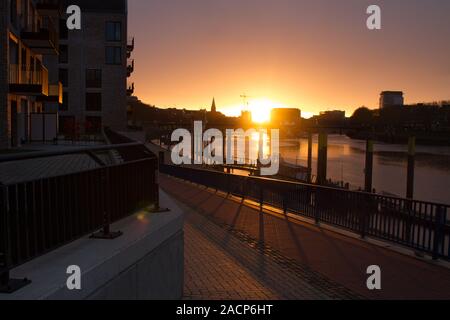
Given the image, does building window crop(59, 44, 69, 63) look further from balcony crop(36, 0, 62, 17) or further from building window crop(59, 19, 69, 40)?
balcony crop(36, 0, 62, 17)

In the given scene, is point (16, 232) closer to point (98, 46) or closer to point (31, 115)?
point (31, 115)

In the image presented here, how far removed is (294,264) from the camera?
811cm

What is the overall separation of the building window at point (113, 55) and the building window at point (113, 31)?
117 cm

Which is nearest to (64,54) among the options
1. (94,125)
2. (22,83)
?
(94,125)

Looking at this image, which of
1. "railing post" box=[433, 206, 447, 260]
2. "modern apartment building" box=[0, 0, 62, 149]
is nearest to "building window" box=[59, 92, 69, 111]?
"modern apartment building" box=[0, 0, 62, 149]

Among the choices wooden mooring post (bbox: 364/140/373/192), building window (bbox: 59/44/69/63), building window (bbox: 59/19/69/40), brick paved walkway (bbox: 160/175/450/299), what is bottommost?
wooden mooring post (bbox: 364/140/373/192)

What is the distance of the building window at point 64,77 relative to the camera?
170 feet

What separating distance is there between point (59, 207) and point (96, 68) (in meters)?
51.9

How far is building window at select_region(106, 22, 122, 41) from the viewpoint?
5288cm

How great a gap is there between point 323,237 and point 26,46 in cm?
2468

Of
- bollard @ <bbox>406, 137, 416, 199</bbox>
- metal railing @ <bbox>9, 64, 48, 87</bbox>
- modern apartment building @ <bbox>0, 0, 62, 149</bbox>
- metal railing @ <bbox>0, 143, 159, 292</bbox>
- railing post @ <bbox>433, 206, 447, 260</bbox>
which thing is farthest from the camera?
bollard @ <bbox>406, 137, 416, 199</bbox>

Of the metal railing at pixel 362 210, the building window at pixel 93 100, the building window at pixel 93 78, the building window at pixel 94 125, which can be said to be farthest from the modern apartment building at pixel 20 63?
the building window at pixel 93 100

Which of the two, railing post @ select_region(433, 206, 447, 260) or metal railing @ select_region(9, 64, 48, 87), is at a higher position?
metal railing @ select_region(9, 64, 48, 87)

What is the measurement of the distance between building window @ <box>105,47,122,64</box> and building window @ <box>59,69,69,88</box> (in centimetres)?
485
